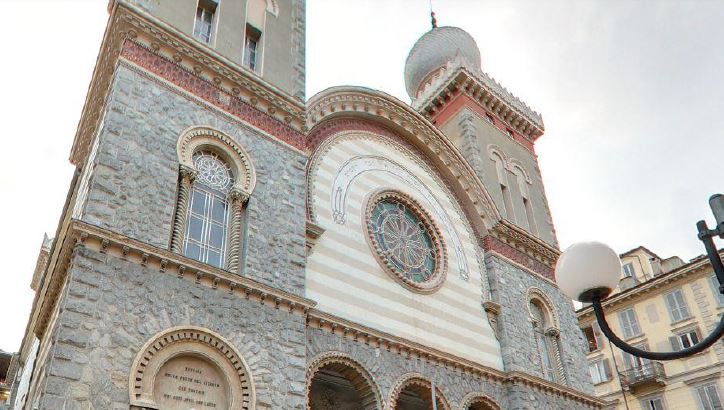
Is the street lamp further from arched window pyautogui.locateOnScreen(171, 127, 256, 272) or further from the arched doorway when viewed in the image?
the arched doorway

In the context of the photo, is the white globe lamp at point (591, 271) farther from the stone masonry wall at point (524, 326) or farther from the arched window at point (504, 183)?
the arched window at point (504, 183)

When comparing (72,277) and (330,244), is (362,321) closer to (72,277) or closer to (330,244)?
(330,244)

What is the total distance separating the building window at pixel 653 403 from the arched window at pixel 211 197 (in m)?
25.4

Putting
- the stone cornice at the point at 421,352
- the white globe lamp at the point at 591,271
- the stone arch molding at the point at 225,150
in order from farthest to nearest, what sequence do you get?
the stone cornice at the point at 421,352 → the stone arch molding at the point at 225,150 → the white globe lamp at the point at 591,271

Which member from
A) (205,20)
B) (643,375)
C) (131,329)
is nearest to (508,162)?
(205,20)

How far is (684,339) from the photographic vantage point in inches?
1162

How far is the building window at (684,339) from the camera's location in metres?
29.1

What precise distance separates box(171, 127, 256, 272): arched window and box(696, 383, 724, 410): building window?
24599mm

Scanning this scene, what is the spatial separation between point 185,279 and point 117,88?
4.12m

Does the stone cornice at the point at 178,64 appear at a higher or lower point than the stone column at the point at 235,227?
higher

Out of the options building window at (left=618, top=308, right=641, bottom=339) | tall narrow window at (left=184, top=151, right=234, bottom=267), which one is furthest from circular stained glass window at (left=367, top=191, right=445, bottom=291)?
building window at (left=618, top=308, right=641, bottom=339)

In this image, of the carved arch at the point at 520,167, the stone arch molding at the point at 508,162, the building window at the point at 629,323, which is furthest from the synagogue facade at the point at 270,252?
the building window at the point at 629,323

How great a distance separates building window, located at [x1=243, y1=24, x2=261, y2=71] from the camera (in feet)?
50.6

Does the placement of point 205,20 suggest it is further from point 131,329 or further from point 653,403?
point 653,403
